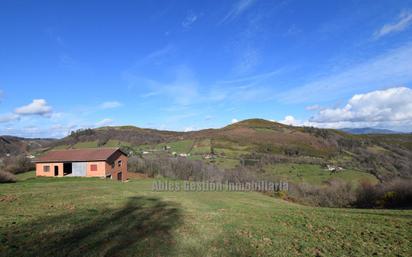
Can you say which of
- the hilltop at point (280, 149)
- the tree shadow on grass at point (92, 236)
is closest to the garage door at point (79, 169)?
the hilltop at point (280, 149)

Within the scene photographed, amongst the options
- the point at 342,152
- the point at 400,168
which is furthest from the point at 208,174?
the point at 342,152

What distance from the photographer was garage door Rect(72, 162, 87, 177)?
156 feet

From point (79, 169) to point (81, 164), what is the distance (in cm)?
106

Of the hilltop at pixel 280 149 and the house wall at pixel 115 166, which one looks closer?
the house wall at pixel 115 166

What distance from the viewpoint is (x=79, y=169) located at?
47844 mm

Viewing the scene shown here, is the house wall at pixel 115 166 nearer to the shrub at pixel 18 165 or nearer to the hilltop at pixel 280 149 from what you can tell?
the shrub at pixel 18 165

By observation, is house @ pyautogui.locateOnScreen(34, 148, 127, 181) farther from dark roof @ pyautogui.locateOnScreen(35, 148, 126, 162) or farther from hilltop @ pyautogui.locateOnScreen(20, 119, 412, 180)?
hilltop @ pyautogui.locateOnScreen(20, 119, 412, 180)

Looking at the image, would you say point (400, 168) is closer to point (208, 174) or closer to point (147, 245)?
point (208, 174)

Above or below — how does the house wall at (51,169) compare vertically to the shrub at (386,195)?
above

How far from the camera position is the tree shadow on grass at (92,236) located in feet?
26.6

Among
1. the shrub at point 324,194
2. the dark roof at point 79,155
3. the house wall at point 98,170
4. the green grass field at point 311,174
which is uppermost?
the dark roof at point 79,155

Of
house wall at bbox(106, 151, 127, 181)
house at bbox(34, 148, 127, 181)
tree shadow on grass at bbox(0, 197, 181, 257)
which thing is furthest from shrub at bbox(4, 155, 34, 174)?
tree shadow on grass at bbox(0, 197, 181, 257)

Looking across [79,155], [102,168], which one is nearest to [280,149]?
[102,168]

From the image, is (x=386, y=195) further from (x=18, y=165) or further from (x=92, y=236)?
(x=18, y=165)
